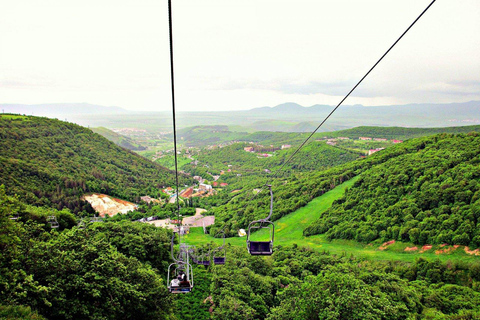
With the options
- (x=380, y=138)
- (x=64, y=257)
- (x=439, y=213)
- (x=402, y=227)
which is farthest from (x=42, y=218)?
(x=380, y=138)

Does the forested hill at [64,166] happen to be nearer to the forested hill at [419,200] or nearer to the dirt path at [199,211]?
the dirt path at [199,211]

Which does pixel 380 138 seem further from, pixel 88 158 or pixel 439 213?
pixel 88 158

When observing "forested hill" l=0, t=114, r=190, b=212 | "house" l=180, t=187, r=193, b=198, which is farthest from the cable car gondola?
"house" l=180, t=187, r=193, b=198

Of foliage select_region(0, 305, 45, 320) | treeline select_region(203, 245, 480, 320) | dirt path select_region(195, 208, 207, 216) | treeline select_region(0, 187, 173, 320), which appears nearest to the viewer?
foliage select_region(0, 305, 45, 320)

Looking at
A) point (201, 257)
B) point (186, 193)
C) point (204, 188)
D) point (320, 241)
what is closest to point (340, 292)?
point (201, 257)

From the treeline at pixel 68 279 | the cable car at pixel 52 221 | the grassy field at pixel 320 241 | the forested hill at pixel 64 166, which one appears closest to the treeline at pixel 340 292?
the treeline at pixel 68 279

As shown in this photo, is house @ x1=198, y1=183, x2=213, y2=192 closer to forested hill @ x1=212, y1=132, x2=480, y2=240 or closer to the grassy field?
forested hill @ x1=212, y1=132, x2=480, y2=240
